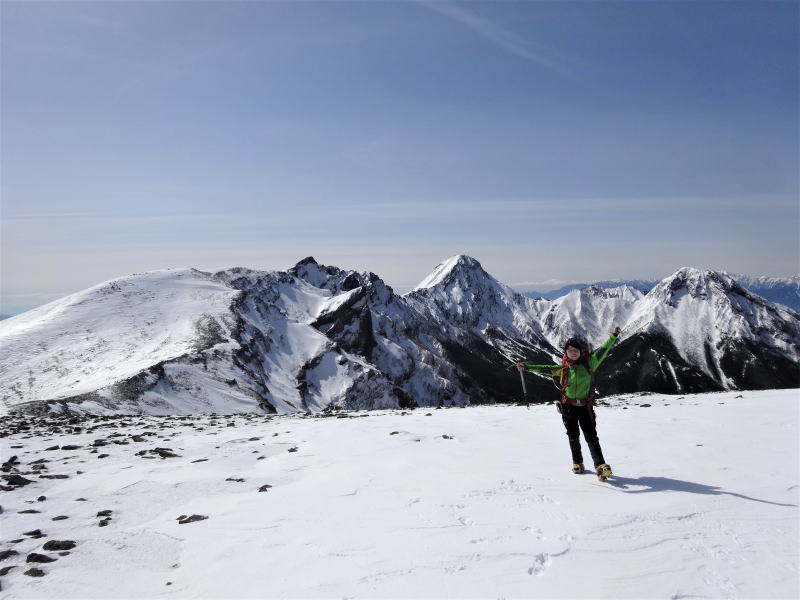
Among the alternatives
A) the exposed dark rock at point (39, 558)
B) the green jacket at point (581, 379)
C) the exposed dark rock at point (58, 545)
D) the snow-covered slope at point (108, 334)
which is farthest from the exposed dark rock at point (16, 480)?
the snow-covered slope at point (108, 334)

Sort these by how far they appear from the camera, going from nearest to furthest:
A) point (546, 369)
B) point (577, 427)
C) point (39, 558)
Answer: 1. point (39, 558)
2. point (577, 427)
3. point (546, 369)

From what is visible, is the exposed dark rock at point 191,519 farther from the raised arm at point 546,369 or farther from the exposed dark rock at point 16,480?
the raised arm at point 546,369

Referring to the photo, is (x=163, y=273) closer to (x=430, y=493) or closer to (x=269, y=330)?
(x=269, y=330)

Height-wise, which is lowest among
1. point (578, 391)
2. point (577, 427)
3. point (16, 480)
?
point (16, 480)

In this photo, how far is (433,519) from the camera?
8828 millimetres

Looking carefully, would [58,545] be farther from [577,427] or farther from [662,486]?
[662,486]

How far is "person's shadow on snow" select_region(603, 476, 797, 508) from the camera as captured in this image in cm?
958

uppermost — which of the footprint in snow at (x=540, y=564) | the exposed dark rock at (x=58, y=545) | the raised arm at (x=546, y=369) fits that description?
the raised arm at (x=546, y=369)

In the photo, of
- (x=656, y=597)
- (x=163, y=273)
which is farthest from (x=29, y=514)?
(x=163, y=273)

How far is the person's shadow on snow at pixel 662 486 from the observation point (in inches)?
377

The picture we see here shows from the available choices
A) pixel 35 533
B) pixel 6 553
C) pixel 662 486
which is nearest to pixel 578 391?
pixel 662 486

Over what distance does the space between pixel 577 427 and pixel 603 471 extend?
1405mm

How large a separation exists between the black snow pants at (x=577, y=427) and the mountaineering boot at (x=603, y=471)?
351 millimetres

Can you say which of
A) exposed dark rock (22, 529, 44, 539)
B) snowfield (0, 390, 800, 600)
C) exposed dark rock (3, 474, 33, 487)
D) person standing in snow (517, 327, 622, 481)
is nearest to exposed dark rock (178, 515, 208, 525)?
snowfield (0, 390, 800, 600)
